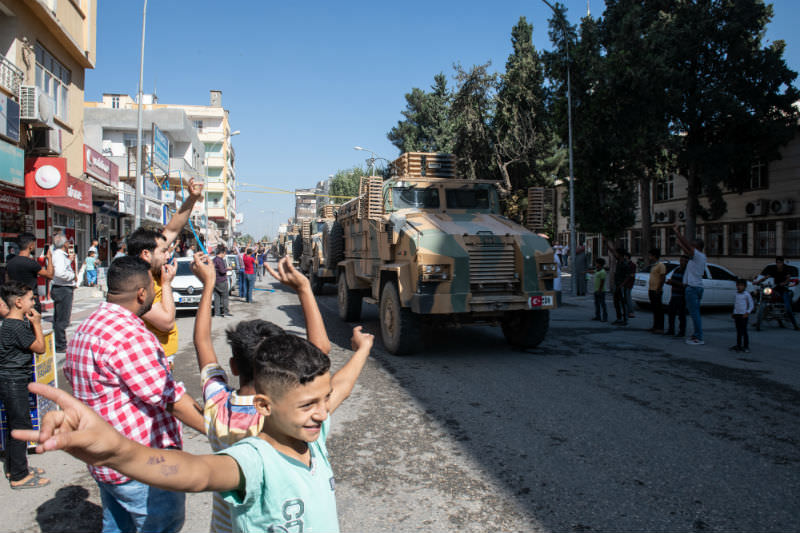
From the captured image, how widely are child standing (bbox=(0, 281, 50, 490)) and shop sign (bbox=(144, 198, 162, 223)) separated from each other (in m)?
20.5

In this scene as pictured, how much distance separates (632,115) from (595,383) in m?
14.0

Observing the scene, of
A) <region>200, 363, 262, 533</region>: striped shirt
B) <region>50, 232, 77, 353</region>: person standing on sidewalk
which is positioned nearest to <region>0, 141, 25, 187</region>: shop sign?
<region>50, 232, 77, 353</region>: person standing on sidewalk

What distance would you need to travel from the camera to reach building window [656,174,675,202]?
29.0m

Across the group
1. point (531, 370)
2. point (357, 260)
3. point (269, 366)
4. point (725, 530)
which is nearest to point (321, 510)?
point (269, 366)

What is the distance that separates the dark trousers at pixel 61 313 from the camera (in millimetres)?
8273

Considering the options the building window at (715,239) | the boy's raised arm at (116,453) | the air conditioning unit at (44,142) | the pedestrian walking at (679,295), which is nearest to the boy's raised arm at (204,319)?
the boy's raised arm at (116,453)

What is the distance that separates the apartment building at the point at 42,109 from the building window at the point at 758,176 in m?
24.1

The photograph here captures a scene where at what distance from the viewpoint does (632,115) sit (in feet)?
59.5

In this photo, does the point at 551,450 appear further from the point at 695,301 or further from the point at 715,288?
the point at 715,288

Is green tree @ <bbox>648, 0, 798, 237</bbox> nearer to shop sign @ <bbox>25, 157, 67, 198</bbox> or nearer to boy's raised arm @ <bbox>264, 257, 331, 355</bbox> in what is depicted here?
shop sign @ <bbox>25, 157, 67, 198</bbox>

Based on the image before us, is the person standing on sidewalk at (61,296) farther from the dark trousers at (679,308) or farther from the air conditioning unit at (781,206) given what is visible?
the air conditioning unit at (781,206)

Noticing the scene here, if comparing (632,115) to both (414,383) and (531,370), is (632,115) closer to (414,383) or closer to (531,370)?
(531,370)

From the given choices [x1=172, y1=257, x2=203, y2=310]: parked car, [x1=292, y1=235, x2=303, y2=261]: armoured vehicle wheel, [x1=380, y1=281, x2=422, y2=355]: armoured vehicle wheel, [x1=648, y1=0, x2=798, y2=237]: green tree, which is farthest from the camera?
[x1=292, y1=235, x2=303, y2=261]: armoured vehicle wheel

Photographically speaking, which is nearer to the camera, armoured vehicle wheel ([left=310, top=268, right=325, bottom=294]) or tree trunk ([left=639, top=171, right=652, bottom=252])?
armoured vehicle wheel ([left=310, top=268, right=325, bottom=294])
